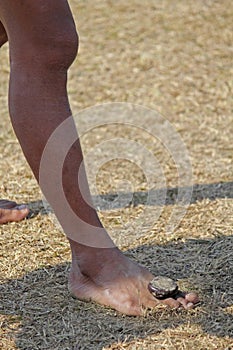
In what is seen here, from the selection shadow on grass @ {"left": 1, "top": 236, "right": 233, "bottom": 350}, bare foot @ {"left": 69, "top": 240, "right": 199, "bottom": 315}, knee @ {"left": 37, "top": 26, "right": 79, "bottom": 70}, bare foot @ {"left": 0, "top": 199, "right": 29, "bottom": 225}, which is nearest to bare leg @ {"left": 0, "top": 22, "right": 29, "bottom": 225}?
bare foot @ {"left": 0, "top": 199, "right": 29, "bottom": 225}

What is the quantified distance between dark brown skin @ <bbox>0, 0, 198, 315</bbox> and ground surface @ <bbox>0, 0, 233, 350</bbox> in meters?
0.06

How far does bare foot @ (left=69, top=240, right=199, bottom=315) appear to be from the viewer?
2475mm

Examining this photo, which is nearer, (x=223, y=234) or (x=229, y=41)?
(x=223, y=234)

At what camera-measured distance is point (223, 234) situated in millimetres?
3070

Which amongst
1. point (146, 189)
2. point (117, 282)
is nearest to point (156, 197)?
point (146, 189)

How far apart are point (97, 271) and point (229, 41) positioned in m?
3.37

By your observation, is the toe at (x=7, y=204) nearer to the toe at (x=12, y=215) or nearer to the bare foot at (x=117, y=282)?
the toe at (x=12, y=215)

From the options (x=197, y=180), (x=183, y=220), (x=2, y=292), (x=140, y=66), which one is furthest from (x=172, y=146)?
(x=2, y=292)

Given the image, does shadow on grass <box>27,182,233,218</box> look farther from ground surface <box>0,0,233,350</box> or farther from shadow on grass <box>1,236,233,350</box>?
shadow on grass <box>1,236,233,350</box>

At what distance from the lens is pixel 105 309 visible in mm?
2514

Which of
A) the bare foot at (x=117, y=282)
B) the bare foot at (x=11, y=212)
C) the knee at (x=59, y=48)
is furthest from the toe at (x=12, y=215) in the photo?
the knee at (x=59, y=48)

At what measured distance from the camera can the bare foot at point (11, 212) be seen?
3.17 meters

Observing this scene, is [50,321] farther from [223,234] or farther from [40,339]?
[223,234]

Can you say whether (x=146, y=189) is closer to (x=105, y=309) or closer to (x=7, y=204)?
(x=7, y=204)
